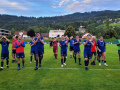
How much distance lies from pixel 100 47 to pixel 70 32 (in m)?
73.4

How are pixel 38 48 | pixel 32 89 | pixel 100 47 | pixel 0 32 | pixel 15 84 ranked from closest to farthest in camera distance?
pixel 32 89 → pixel 15 84 → pixel 38 48 → pixel 100 47 → pixel 0 32

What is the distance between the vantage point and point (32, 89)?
18.6 feet

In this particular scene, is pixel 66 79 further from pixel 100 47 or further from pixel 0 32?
pixel 0 32

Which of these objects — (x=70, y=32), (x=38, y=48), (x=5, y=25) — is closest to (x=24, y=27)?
(x=5, y=25)

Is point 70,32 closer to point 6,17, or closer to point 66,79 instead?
point 66,79

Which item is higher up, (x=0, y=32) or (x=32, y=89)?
(x=0, y=32)

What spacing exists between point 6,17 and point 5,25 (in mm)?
27607

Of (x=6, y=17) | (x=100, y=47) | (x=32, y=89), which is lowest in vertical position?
(x=32, y=89)

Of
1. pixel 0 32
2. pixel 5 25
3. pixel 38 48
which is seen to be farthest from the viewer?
pixel 5 25

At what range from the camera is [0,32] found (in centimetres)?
11994

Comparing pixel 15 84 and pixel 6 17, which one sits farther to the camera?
A: pixel 6 17

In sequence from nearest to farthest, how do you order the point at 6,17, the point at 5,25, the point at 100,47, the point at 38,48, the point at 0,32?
the point at 38,48 < the point at 100,47 < the point at 0,32 < the point at 5,25 < the point at 6,17

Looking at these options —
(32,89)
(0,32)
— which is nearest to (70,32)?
(0,32)

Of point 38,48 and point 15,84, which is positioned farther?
point 38,48
